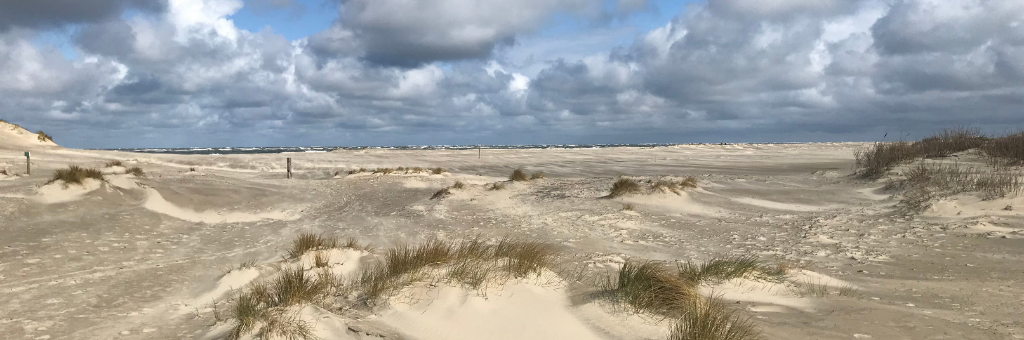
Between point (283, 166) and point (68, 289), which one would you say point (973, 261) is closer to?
point (68, 289)

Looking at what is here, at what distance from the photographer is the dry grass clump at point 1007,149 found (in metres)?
15.7

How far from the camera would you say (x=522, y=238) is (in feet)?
35.1

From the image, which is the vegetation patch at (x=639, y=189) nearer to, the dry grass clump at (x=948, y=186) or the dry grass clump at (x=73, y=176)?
the dry grass clump at (x=948, y=186)

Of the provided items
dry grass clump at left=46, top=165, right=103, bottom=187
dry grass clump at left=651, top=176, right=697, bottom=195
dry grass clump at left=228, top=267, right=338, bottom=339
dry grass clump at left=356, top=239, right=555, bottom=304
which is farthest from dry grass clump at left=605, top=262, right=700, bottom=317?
dry grass clump at left=46, top=165, right=103, bottom=187

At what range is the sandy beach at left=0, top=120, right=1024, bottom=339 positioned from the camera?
16.2ft

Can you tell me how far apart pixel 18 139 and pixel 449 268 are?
45.7 meters

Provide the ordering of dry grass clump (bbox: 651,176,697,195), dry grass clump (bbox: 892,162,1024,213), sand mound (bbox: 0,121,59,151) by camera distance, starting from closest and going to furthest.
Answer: dry grass clump (bbox: 892,162,1024,213)
dry grass clump (bbox: 651,176,697,195)
sand mound (bbox: 0,121,59,151)

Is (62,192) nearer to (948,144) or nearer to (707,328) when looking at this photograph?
(707,328)

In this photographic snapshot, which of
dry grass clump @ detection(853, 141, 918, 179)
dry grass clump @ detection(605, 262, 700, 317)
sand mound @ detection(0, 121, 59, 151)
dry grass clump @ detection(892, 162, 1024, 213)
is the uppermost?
sand mound @ detection(0, 121, 59, 151)

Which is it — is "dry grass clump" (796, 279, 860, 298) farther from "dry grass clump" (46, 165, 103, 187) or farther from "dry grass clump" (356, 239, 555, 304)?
"dry grass clump" (46, 165, 103, 187)

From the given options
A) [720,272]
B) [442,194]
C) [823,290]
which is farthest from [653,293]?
[442,194]

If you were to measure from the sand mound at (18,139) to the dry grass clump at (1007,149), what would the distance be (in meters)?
47.7

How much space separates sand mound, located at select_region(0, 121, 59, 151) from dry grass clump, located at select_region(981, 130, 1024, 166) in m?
47.7

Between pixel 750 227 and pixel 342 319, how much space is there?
9.14 m
